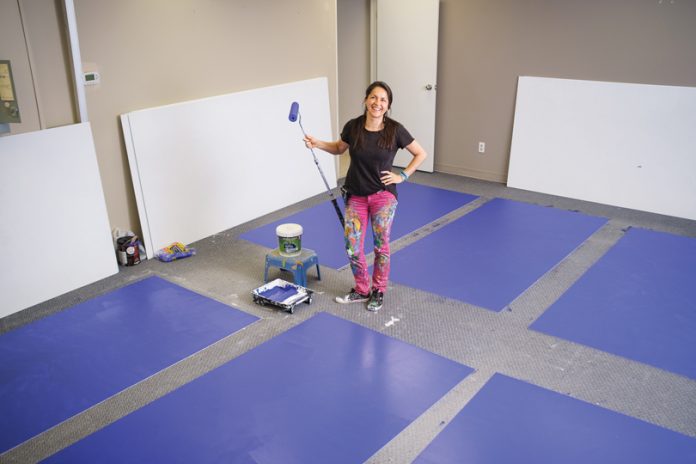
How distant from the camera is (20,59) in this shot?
390cm

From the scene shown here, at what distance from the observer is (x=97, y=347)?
365cm

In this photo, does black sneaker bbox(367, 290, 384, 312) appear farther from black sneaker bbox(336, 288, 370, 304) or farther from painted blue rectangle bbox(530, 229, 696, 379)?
painted blue rectangle bbox(530, 229, 696, 379)

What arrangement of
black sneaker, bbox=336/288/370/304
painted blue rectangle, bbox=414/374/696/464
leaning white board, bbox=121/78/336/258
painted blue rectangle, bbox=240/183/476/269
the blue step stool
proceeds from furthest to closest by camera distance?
painted blue rectangle, bbox=240/183/476/269 < leaning white board, bbox=121/78/336/258 < the blue step stool < black sneaker, bbox=336/288/370/304 < painted blue rectangle, bbox=414/374/696/464

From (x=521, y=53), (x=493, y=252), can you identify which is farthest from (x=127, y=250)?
(x=521, y=53)

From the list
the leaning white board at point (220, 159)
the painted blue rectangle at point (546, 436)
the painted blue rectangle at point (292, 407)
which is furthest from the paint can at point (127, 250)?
the painted blue rectangle at point (546, 436)

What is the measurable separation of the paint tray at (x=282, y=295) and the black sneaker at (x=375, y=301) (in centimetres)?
40

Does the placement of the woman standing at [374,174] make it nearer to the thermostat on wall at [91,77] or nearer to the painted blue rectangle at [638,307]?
the painted blue rectangle at [638,307]

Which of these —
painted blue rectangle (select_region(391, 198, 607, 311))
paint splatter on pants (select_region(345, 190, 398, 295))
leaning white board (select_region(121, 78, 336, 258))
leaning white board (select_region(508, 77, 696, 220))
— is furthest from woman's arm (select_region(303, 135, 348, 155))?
leaning white board (select_region(508, 77, 696, 220))

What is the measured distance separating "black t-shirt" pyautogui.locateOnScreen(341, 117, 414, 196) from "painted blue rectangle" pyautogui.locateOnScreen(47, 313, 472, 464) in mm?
887

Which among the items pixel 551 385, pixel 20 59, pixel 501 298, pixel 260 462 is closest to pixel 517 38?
pixel 501 298

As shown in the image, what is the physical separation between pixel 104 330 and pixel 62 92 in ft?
5.26

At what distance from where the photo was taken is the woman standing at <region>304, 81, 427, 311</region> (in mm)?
3760

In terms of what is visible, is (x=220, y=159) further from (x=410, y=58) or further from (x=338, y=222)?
(x=410, y=58)

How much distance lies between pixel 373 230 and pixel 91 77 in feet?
7.13
